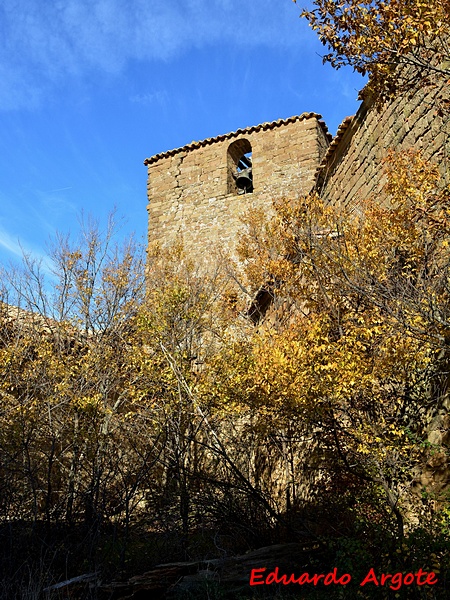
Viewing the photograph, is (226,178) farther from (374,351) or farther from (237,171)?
(374,351)

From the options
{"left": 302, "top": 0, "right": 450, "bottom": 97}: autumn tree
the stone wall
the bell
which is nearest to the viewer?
{"left": 302, "top": 0, "right": 450, "bottom": 97}: autumn tree

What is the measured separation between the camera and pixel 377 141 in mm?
8320

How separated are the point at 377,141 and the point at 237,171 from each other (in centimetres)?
968

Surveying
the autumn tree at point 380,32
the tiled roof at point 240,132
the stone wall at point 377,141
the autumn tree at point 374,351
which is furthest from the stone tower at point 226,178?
the autumn tree at point 380,32

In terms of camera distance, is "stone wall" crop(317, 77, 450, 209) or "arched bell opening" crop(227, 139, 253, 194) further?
"arched bell opening" crop(227, 139, 253, 194)

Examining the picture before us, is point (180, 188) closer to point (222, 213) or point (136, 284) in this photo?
point (222, 213)

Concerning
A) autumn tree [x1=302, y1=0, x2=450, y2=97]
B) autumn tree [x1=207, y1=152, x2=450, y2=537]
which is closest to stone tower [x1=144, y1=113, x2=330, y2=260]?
autumn tree [x1=207, y1=152, x2=450, y2=537]

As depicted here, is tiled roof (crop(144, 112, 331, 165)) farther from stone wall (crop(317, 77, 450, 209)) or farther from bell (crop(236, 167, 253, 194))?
stone wall (crop(317, 77, 450, 209))

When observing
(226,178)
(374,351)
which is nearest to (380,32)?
(374,351)

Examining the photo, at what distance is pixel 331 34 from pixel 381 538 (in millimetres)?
4565

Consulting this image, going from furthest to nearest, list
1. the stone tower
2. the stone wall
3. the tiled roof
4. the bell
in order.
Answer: the bell
the tiled roof
the stone tower
the stone wall

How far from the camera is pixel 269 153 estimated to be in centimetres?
1656

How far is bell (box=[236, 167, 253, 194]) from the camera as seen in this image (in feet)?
55.9

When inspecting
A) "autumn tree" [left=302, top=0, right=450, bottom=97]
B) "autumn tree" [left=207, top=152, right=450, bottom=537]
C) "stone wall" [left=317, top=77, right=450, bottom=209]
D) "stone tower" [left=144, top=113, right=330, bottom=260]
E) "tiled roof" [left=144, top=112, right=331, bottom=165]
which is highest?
"tiled roof" [left=144, top=112, right=331, bottom=165]
